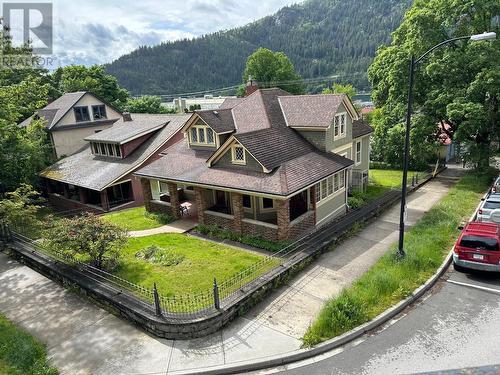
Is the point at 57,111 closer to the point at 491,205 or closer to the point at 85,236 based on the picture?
the point at 85,236

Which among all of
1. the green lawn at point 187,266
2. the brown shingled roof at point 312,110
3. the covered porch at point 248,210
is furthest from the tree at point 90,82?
the green lawn at point 187,266

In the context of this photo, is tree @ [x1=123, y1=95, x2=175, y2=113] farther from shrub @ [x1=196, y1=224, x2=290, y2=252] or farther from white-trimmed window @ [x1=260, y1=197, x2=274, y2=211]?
white-trimmed window @ [x1=260, y1=197, x2=274, y2=211]

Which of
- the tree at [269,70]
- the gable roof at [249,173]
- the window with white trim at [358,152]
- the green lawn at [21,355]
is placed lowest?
the green lawn at [21,355]

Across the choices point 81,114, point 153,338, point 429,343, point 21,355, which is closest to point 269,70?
point 81,114

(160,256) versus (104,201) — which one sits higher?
(104,201)

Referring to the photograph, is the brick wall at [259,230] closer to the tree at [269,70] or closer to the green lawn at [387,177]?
the green lawn at [387,177]

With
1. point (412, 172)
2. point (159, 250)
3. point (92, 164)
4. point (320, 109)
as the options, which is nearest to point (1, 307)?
point (159, 250)
